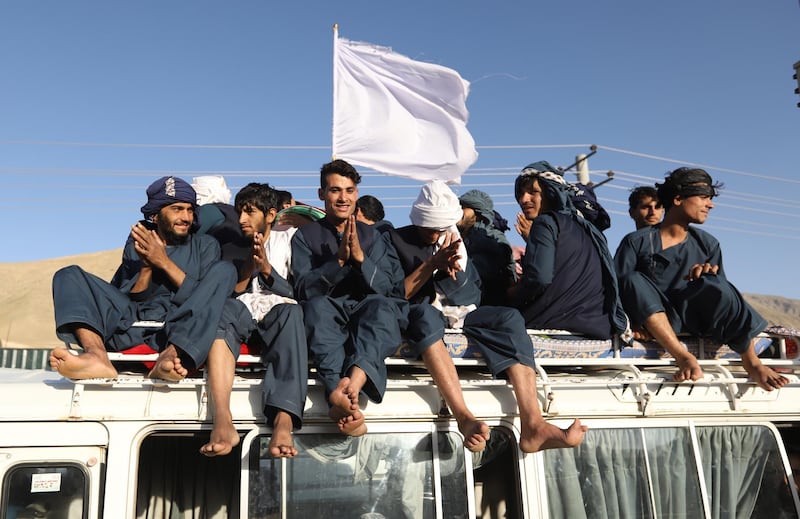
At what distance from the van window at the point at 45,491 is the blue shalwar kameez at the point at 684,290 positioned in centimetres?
326

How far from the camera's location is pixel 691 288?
457cm

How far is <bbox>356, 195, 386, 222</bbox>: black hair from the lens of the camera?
20.8ft

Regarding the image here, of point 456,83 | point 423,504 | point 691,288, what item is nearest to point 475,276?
point 691,288

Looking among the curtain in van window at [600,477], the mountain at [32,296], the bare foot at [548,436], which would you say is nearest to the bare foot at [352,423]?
the bare foot at [548,436]

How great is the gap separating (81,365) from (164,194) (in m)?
1.23

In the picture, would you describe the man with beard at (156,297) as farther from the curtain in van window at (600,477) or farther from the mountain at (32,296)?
the mountain at (32,296)

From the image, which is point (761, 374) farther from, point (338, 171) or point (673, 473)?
point (338, 171)

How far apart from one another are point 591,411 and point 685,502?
28.8 inches

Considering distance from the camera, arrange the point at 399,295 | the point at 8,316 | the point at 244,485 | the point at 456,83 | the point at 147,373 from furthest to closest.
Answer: the point at 8,316
the point at 456,83
the point at 399,295
the point at 147,373
the point at 244,485

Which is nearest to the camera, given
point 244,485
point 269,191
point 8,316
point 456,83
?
point 244,485

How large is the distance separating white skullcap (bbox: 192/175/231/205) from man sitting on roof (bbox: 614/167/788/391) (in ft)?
10.4

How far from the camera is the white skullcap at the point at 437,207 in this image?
4.46 m

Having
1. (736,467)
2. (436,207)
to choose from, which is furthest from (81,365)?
(736,467)

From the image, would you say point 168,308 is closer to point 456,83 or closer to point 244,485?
point 244,485
